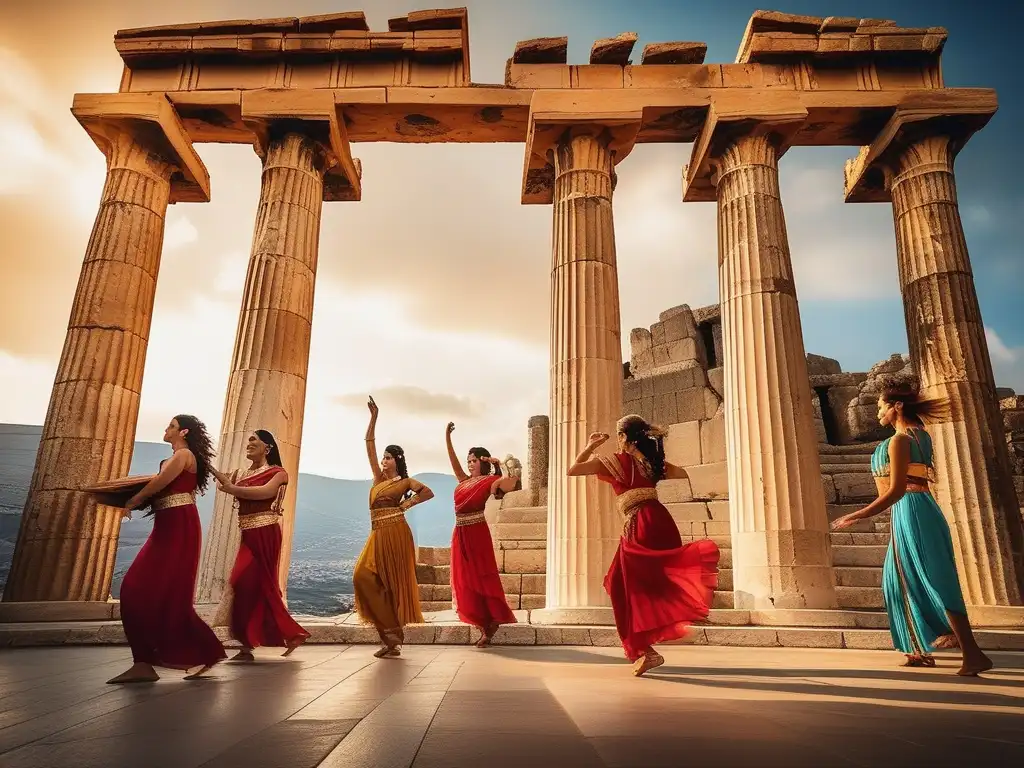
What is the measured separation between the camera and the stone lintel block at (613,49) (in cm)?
1176

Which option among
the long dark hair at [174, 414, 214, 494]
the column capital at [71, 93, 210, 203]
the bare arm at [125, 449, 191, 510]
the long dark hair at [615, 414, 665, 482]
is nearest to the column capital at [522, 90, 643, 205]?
the column capital at [71, 93, 210, 203]

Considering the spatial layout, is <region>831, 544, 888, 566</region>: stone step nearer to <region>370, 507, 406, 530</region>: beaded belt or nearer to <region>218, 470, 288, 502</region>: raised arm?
<region>370, 507, 406, 530</region>: beaded belt

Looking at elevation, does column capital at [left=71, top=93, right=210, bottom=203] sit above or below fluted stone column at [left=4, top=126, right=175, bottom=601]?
above

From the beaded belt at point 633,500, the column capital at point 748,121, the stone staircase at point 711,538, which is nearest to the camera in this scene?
the beaded belt at point 633,500

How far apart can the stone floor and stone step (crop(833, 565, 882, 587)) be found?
5026 millimetres

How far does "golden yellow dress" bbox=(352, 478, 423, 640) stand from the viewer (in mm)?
6516

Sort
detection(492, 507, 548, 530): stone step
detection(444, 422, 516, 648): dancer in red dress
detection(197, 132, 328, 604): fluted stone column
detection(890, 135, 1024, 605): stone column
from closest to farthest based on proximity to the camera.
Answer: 1. detection(444, 422, 516, 648): dancer in red dress
2. detection(197, 132, 328, 604): fluted stone column
3. detection(890, 135, 1024, 605): stone column
4. detection(492, 507, 548, 530): stone step

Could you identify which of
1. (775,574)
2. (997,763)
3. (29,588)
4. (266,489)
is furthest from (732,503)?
(29,588)

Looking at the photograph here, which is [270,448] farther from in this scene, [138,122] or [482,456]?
[138,122]

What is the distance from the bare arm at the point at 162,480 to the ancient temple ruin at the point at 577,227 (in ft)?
15.4

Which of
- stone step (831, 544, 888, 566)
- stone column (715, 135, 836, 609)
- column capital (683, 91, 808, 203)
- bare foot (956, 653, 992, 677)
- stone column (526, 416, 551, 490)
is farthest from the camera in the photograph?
stone column (526, 416, 551, 490)

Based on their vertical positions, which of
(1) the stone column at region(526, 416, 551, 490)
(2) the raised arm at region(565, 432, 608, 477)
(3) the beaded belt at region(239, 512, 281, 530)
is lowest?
(3) the beaded belt at region(239, 512, 281, 530)

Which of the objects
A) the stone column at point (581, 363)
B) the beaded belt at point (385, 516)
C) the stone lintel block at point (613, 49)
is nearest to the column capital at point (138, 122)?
the stone column at point (581, 363)

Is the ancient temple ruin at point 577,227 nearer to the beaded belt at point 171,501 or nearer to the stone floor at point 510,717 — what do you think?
the stone floor at point 510,717
